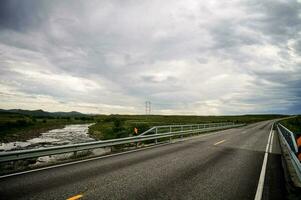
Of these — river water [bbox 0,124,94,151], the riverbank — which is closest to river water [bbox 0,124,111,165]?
river water [bbox 0,124,94,151]

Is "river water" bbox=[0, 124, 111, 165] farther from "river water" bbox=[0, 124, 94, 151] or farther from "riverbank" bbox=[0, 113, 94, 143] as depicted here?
"riverbank" bbox=[0, 113, 94, 143]

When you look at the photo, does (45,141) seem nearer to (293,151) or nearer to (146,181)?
(146,181)

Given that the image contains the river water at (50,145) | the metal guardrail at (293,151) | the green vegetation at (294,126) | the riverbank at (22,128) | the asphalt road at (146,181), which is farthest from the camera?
the riverbank at (22,128)

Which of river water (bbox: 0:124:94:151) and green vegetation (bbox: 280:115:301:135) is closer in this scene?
river water (bbox: 0:124:94:151)

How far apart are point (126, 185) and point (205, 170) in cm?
322

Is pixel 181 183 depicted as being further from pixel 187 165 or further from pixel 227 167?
pixel 227 167

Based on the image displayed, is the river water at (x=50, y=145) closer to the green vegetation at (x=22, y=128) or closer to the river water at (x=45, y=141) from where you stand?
the river water at (x=45, y=141)

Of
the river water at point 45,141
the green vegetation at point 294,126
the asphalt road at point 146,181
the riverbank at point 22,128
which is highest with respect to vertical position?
the green vegetation at point 294,126

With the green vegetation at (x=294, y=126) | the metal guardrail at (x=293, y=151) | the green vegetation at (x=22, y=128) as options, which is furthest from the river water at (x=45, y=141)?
the green vegetation at (x=294, y=126)

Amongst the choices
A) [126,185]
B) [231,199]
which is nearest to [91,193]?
[126,185]

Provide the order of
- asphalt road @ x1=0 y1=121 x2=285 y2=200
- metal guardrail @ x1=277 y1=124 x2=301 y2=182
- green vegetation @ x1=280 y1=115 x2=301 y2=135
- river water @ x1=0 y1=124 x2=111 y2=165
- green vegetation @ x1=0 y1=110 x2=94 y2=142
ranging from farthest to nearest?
green vegetation @ x1=0 y1=110 x2=94 y2=142, green vegetation @ x1=280 y1=115 x2=301 y2=135, river water @ x1=0 y1=124 x2=111 y2=165, metal guardrail @ x1=277 y1=124 x2=301 y2=182, asphalt road @ x1=0 y1=121 x2=285 y2=200

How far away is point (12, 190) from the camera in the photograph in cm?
498

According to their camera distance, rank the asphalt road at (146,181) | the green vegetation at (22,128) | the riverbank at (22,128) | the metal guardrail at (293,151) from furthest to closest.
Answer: the green vegetation at (22,128) < the riverbank at (22,128) < the metal guardrail at (293,151) < the asphalt road at (146,181)

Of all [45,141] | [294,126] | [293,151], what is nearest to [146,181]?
[293,151]
